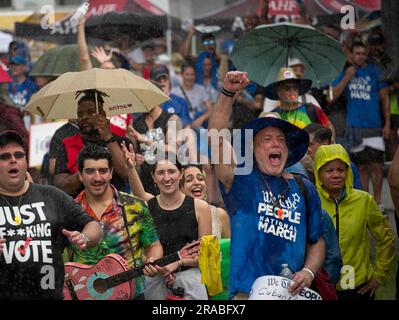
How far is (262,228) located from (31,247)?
132 centimetres

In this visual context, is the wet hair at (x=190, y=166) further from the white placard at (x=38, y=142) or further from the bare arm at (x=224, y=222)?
the white placard at (x=38, y=142)

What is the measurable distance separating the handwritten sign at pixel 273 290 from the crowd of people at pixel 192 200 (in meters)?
0.05

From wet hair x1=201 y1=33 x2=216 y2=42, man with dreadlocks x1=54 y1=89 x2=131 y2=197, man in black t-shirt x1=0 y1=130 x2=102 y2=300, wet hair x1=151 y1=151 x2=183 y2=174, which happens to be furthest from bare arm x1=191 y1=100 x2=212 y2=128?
man in black t-shirt x1=0 y1=130 x2=102 y2=300

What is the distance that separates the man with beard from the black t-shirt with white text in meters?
0.43

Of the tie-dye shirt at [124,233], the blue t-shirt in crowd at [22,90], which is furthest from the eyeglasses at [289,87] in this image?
the blue t-shirt in crowd at [22,90]

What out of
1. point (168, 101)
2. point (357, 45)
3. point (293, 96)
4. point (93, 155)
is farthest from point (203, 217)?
point (357, 45)

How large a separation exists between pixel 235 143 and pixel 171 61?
926 centimetres

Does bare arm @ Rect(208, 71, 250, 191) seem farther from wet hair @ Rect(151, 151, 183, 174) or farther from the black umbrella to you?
the black umbrella

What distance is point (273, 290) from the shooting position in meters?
6.28

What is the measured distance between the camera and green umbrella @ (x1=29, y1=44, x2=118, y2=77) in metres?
9.69

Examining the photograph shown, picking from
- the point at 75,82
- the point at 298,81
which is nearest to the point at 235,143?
the point at 75,82

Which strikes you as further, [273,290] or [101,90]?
[101,90]

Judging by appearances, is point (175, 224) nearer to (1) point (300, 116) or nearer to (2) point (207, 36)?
(1) point (300, 116)

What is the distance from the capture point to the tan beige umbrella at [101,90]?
7680 millimetres
